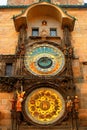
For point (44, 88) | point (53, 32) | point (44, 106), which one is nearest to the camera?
point (44, 106)

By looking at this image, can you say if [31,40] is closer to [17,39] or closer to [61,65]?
[17,39]

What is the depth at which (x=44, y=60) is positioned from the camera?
29.3 feet

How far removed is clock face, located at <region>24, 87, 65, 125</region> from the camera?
782cm

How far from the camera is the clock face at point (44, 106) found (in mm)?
7816

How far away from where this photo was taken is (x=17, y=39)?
9711 mm

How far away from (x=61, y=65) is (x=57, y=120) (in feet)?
5.70

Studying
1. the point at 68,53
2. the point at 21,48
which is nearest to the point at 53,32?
the point at 68,53

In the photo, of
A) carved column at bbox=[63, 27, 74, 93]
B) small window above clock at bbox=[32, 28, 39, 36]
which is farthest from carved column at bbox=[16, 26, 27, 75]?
carved column at bbox=[63, 27, 74, 93]

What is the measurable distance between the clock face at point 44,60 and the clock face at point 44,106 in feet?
2.27

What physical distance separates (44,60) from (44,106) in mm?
1492

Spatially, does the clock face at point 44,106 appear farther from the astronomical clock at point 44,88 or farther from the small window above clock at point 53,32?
the small window above clock at point 53,32

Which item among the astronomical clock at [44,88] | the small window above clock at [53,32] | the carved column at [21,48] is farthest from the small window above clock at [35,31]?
the astronomical clock at [44,88]

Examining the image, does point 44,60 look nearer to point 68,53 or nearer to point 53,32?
point 68,53

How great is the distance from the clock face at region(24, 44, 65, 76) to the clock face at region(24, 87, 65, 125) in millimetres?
692
